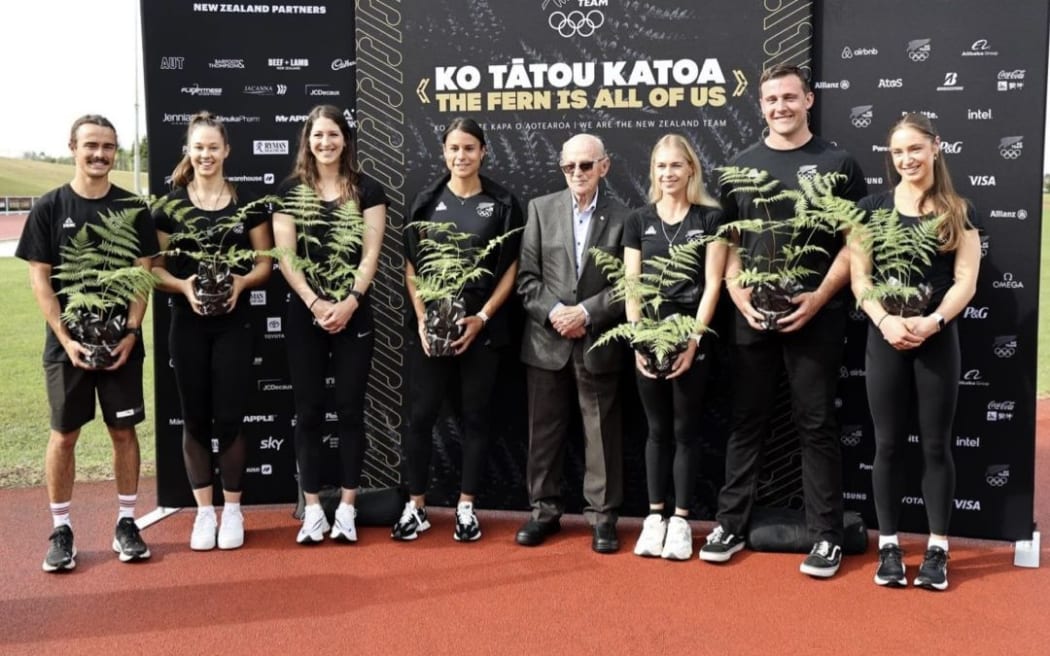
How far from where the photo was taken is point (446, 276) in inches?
166

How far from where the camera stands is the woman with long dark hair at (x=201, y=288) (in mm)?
4180

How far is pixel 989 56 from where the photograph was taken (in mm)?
4316

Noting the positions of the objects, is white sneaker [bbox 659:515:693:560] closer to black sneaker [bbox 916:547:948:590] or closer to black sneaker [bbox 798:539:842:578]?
black sneaker [bbox 798:539:842:578]

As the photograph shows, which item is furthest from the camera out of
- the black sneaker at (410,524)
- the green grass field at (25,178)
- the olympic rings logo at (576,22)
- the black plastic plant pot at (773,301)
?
the green grass field at (25,178)

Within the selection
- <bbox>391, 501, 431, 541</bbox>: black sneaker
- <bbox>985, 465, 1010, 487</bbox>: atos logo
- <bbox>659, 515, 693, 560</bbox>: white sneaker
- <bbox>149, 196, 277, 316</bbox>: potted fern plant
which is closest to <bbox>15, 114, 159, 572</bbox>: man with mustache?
<bbox>149, 196, 277, 316</bbox>: potted fern plant

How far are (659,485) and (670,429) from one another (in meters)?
0.27

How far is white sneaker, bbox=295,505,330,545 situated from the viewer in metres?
4.45

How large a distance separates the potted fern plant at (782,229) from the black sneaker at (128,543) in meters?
3.00

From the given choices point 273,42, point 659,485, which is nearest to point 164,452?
point 273,42

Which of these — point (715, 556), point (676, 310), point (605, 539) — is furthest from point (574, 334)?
point (715, 556)

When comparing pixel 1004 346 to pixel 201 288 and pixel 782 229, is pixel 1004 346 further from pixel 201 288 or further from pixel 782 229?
pixel 201 288

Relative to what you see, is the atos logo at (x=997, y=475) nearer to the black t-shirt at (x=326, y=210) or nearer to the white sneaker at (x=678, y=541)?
the white sneaker at (x=678, y=541)

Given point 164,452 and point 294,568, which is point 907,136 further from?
point 164,452

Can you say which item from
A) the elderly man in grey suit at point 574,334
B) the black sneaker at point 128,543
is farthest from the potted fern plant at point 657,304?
the black sneaker at point 128,543
